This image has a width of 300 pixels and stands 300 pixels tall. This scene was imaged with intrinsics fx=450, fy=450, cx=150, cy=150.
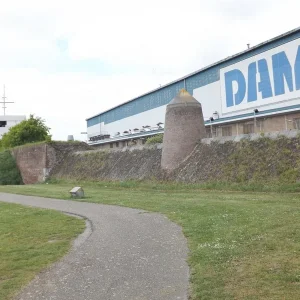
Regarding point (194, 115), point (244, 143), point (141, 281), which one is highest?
point (194, 115)

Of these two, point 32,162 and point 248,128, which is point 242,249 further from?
point 32,162

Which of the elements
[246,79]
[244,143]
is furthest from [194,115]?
[246,79]

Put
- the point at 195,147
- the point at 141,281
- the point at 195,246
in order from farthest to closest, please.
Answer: the point at 195,147
the point at 195,246
the point at 141,281

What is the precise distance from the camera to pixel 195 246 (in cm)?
748

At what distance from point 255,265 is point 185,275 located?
0.96 metres

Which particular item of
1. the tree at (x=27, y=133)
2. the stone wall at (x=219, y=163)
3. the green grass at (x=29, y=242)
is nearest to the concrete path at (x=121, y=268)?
the green grass at (x=29, y=242)

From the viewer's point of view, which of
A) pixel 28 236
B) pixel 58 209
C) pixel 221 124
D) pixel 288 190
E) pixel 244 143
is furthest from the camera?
pixel 221 124

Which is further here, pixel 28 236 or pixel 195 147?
pixel 195 147

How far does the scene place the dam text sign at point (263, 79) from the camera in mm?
32219

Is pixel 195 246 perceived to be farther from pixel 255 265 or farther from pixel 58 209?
pixel 58 209

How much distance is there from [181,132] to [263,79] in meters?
14.1

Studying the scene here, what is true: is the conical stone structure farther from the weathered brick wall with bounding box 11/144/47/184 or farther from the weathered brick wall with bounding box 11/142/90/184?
the weathered brick wall with bounding box 11/144/47/184

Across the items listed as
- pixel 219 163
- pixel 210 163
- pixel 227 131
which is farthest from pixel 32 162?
pixel 219 163

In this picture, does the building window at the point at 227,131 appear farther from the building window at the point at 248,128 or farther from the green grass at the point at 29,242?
the green grass at the point at 29,242
